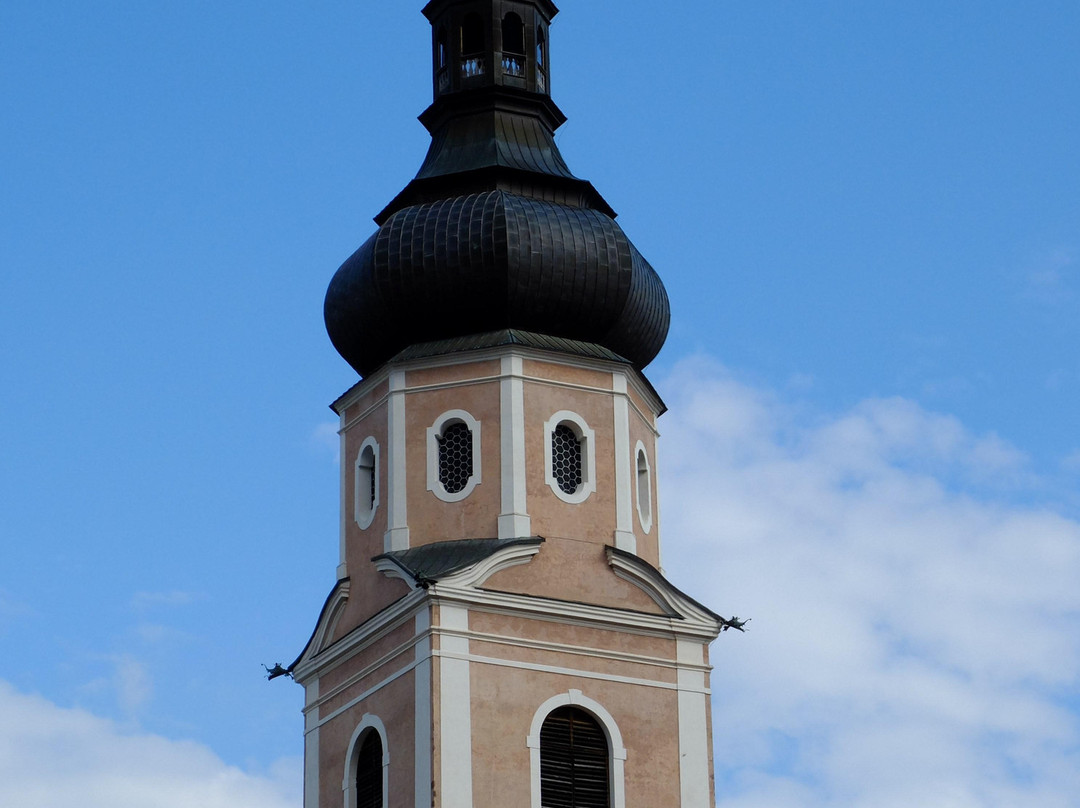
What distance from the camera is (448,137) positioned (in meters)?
40.3

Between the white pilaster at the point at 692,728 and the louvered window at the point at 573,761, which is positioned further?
the white pilaster at the point at 692,728

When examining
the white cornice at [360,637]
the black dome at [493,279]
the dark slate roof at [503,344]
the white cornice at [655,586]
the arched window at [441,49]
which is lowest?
the white cornice at [360,637]

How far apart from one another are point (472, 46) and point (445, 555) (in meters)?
7.61

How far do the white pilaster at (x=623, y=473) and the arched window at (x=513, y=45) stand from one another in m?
4.83

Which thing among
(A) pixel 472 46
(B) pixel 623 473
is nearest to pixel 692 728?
(B) pixel 623 473

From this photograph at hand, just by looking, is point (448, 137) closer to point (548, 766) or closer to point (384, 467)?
point (384, 467)

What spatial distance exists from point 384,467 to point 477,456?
131cm

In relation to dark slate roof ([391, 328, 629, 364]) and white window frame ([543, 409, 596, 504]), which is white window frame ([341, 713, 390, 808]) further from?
dark slate roof ([391, 328, 629, 364])

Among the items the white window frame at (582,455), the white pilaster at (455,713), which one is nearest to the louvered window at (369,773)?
the white pilaster at (455,713)

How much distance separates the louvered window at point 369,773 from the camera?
120 ft

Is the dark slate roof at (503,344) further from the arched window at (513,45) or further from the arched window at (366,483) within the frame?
the arched window at (513,45)

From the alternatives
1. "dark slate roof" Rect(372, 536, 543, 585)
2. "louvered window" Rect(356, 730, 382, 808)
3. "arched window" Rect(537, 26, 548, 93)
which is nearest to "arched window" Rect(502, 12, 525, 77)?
"arched window" Rect(537, 26, 548, 93)

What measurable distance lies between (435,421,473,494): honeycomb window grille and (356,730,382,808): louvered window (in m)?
3.14

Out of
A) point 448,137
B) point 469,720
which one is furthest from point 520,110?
point 469,720
